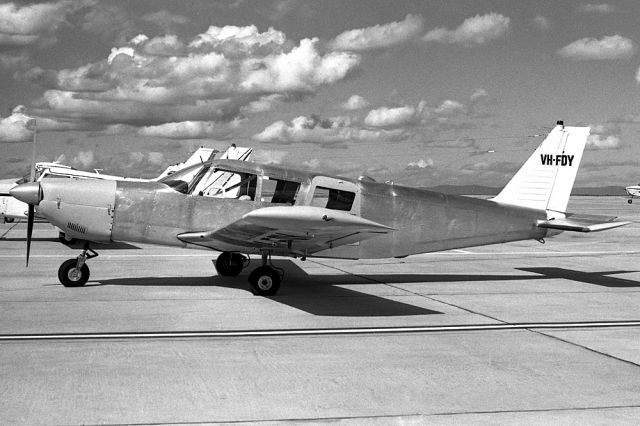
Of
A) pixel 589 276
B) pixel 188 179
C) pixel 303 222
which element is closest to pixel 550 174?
pixel 589 276

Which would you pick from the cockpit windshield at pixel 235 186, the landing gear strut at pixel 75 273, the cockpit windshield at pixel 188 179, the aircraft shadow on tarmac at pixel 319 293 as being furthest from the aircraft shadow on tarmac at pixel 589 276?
the landing gear strut at pixel 75 273

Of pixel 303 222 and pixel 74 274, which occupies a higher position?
pixel 303 222

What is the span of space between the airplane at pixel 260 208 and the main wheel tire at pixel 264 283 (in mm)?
16

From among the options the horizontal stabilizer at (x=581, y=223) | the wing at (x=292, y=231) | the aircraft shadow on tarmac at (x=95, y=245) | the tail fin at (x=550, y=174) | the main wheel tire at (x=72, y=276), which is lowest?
the aircraft shadow on tarmac at (x=95, y=245)

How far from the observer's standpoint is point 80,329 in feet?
27.9

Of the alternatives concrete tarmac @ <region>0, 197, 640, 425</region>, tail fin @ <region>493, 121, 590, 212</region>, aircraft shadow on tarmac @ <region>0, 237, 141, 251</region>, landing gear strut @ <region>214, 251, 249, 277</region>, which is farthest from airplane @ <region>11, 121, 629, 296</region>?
aircraft shadow on tarmac @ <region>0, 237, 141, 251</region>

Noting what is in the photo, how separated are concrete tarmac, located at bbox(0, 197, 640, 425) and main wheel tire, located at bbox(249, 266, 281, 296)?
266mm

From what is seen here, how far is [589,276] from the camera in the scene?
14820mm

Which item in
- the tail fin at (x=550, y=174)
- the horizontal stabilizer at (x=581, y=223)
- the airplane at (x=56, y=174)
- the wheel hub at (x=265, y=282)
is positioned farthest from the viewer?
the airplane at (x=56, y=174)

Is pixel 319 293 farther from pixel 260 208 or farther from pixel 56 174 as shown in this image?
pixel 56 174

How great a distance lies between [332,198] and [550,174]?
191 inches

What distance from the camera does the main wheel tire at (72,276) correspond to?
12.1 meters

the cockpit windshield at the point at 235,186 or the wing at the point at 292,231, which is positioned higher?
the cockpit windshield at the point at 235,186

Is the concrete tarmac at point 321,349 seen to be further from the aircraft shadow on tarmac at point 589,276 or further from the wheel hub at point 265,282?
the wheel hub at point 265,282
